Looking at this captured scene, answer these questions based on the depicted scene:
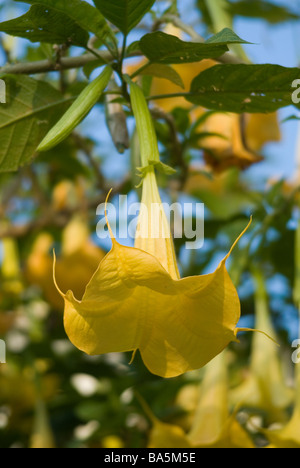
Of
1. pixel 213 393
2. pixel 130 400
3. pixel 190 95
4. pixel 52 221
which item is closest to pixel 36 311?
pixel 52 221

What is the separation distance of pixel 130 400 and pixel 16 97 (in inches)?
27.3

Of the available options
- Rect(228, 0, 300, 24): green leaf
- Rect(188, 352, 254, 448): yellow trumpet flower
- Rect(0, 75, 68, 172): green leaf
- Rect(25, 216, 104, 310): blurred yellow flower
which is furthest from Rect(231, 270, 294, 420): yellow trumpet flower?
Rect(228, 0, 300, 24): green leaf

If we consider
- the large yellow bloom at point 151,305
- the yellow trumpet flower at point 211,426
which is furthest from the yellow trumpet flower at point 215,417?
the large yellow bloom at point 151,305

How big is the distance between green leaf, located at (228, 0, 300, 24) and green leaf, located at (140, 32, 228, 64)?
1.08m

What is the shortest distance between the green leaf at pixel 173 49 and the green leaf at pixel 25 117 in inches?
5.2

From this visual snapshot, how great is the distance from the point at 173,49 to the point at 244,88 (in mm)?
106

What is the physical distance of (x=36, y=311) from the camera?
181cm

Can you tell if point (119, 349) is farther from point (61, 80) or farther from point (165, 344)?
point (61, 80)

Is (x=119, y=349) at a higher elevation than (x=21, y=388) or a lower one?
higher

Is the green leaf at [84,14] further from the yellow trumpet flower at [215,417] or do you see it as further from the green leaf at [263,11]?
the green leaf at [263,11]

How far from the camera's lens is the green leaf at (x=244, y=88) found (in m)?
0.61

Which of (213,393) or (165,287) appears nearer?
(165,287)

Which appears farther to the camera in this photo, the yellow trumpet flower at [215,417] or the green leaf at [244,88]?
the yellow trumpet flower at [215,417]

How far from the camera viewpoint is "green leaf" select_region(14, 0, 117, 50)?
21.9 inches
